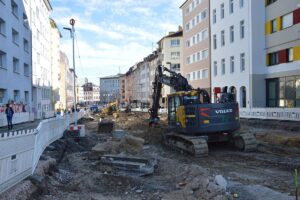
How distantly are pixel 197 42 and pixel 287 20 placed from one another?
22.6 metres

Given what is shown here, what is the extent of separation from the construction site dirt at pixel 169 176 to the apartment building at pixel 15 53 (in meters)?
16.1

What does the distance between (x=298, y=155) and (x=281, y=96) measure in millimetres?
20293

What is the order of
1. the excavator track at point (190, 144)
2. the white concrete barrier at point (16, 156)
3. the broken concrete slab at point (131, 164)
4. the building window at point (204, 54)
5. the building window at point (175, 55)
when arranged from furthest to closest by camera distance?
the building window at point (175, 55) < the building window at point (204, 54) < the excavator track at point (190, 144) < the broken concrete slab at point (131, 164) < the white concrete barrier at point (16, 156)

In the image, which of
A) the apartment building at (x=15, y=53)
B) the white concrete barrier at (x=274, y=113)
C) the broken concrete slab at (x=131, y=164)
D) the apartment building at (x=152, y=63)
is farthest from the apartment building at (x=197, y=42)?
the broken concrete slab at (x=131, y=164)

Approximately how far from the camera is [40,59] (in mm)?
48844

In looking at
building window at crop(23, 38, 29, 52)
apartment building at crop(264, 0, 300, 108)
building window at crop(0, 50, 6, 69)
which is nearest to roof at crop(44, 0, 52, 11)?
building window at crop(23, 38, 29, 52)

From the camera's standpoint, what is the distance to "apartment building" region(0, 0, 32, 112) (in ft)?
97.7

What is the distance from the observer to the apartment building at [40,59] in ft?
141

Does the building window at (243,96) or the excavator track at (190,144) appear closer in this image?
the excavator track at (190,144)

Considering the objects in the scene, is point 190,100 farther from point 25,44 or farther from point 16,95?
point 25,44

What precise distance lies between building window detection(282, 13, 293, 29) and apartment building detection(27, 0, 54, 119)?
2758 centimetres

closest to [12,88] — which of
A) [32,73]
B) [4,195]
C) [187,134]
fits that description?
[32,73]

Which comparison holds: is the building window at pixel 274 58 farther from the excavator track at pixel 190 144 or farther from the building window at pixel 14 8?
the building window at pixel 14 8

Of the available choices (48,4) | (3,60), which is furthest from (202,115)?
(48,4)
